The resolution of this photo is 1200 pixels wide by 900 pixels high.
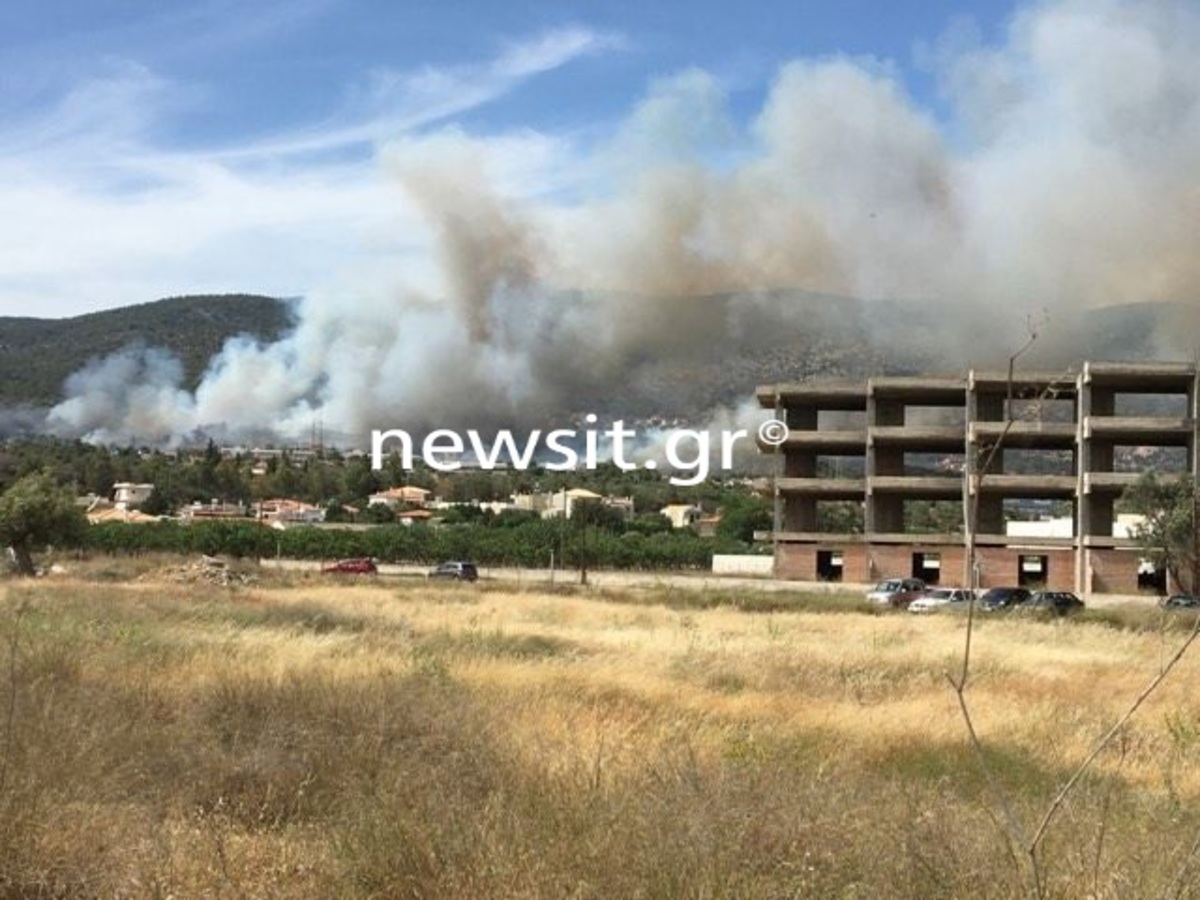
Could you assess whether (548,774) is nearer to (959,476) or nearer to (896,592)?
(896,592)

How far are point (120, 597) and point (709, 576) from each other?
46214 millimetres

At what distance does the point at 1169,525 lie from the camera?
64688 millimetres

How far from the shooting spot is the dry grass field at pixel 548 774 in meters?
5.39

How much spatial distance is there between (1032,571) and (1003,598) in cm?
2665

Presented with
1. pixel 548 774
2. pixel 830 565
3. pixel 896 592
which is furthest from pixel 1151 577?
pixel 548 774

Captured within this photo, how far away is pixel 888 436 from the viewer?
75125mm

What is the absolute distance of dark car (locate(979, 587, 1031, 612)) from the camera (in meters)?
47.2

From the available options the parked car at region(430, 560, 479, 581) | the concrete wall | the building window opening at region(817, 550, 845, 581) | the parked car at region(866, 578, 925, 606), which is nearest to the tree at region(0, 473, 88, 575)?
the parked car at region(430, 560, 479, 581)

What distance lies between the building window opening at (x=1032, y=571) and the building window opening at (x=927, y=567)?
450 centimetres

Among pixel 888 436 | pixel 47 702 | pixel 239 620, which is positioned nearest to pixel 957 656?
pixel 239 620

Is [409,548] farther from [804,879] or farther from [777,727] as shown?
[804,879]

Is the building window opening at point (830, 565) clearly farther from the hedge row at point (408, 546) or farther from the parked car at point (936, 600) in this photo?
the parked car at point (936, 600)

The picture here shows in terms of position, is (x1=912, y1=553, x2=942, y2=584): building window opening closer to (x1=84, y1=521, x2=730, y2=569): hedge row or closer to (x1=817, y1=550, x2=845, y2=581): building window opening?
(x1=817, y1=550, x2=845, y2=581): building window opening

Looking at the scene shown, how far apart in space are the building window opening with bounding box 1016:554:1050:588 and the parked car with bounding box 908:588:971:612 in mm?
20603
